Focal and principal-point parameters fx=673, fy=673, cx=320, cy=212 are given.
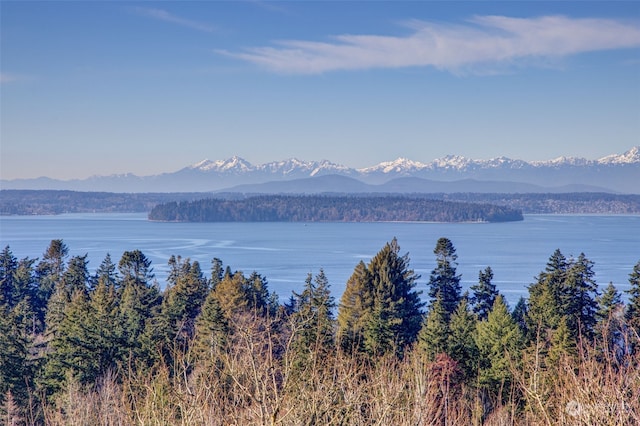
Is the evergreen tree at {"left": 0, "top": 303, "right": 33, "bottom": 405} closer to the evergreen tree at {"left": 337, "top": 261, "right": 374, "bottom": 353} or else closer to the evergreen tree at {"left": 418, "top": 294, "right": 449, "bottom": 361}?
the evergreen tree at {"left": 337, "top": 261, "right": 374, "bottom": 353}

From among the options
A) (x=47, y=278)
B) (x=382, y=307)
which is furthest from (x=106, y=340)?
(x=47, y=278)

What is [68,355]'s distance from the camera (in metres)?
16.8

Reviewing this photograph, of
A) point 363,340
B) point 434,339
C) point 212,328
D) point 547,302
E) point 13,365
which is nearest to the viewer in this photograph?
point 13,365

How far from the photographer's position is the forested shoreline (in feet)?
484

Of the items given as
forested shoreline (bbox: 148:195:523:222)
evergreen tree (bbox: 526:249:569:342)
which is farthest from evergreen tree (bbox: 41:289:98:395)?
forested shoreline (bbox: 148:195:523:222)

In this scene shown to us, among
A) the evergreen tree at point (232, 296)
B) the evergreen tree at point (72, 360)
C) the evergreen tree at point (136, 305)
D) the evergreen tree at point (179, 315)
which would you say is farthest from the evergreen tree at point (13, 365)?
the evergreen tree at point (232, 296)

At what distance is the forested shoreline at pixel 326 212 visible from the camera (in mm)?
147500

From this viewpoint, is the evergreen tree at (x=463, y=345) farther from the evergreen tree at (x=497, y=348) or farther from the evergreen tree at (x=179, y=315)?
the evergreen tree at (x=179, y=315)

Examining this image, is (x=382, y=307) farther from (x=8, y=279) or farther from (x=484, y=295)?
(x=8, y=279)

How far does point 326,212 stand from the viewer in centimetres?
15750

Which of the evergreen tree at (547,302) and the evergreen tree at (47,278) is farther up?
the evergreen tree at (547,302)

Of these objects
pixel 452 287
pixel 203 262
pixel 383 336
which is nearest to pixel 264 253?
pixel 203 262

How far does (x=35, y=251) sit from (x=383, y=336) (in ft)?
193

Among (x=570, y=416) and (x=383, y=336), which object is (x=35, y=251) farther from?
→ (x=570, y=416)
